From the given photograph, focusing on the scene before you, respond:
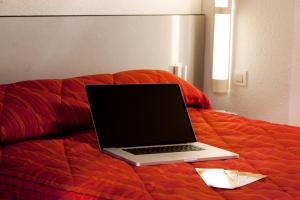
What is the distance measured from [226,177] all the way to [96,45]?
4.50 ft

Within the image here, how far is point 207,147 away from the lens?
6.40 ft

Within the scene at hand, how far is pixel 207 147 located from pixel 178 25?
4.23ft

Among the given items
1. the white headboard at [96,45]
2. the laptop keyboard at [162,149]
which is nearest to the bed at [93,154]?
the laptop keyboard at [162,149]

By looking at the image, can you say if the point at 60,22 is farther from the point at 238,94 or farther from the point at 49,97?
the point at 238,94

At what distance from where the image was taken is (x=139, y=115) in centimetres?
212

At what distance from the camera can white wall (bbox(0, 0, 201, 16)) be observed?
2500 mm

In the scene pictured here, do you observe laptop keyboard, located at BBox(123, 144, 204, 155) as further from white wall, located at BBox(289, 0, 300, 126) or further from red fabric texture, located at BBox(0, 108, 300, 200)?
white wall, located at BBox(289, 0, 300, 126)

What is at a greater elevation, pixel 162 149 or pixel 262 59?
pixel 262 59

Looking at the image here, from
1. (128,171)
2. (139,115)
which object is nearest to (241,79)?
(139,115)

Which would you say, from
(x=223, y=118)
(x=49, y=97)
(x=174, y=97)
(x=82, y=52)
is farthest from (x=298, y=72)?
(x=49, y=97)

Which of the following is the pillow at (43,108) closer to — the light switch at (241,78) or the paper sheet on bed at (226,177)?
the paper sheet on bed at (226,177)

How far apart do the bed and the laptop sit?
7 centimetres

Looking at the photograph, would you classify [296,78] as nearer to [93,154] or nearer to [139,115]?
[139,115]

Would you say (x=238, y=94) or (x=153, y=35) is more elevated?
(x=153, y=35)
